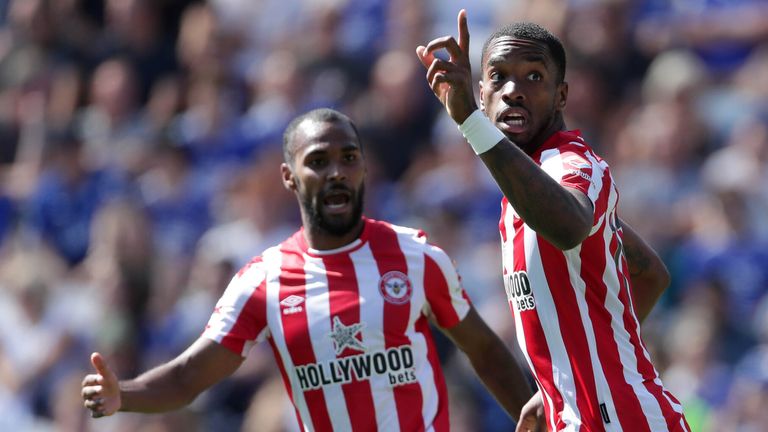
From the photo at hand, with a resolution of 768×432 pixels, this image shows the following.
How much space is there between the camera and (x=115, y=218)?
11.2 m

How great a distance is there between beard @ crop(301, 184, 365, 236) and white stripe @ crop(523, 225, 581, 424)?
1299 millimetres

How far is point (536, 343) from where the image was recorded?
4797 millimetres

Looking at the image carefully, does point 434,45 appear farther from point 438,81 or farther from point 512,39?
point 512,39

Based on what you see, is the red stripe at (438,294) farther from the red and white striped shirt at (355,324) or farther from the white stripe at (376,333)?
the white stripe at (376,333)

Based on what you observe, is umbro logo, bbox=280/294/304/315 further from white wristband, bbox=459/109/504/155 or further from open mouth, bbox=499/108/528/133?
white wristband, bbox=459/109/504/155

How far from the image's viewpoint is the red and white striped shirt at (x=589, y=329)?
4.66 meters

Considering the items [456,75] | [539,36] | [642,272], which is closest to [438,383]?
[642,272]

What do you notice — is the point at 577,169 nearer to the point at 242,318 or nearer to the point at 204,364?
the point at 242,318

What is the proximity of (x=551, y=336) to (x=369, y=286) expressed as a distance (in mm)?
1256

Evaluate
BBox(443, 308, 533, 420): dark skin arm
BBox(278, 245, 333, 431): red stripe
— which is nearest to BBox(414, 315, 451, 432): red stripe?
BBox(443, 308, 533, 420): dark skin arm

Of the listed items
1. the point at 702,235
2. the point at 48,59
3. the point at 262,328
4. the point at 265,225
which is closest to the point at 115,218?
the point at 265,225

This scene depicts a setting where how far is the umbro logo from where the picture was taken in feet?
18.9

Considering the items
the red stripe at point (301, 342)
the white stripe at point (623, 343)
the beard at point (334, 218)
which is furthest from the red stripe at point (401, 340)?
the white stripe at point (623, 343)

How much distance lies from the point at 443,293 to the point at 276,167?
5.10 meters
